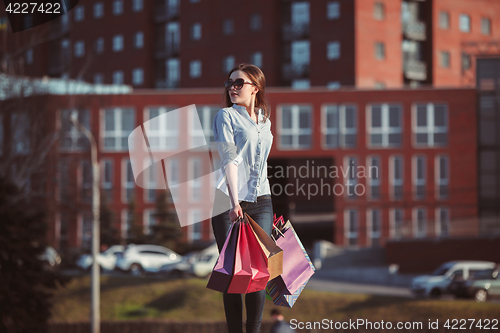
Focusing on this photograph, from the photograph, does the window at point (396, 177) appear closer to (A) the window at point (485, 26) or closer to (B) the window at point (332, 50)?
(B) the window at point (332, 50)

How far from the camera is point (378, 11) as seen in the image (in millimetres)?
57000

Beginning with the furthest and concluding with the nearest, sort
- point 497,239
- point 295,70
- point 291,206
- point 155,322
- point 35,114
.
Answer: point 295,70 < point 291,206 < point 497,239 < point 35,114 < point 155,322

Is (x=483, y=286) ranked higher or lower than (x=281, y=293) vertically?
lower

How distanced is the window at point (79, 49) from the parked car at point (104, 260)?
90.3 feet

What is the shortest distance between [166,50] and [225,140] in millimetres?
62674

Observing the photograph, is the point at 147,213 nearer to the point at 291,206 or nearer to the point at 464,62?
the point at 291,206

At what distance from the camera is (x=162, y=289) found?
36906 mm

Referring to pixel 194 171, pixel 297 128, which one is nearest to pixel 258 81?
pixel 194 171

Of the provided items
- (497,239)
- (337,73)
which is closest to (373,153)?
(337,73)

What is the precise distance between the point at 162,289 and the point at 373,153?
20.9 metres

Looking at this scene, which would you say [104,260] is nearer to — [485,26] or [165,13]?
[165,13]

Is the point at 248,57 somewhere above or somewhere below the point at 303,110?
above

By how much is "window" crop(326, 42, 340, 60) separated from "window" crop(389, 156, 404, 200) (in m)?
10.5

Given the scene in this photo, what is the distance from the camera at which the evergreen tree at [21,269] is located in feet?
53.3
